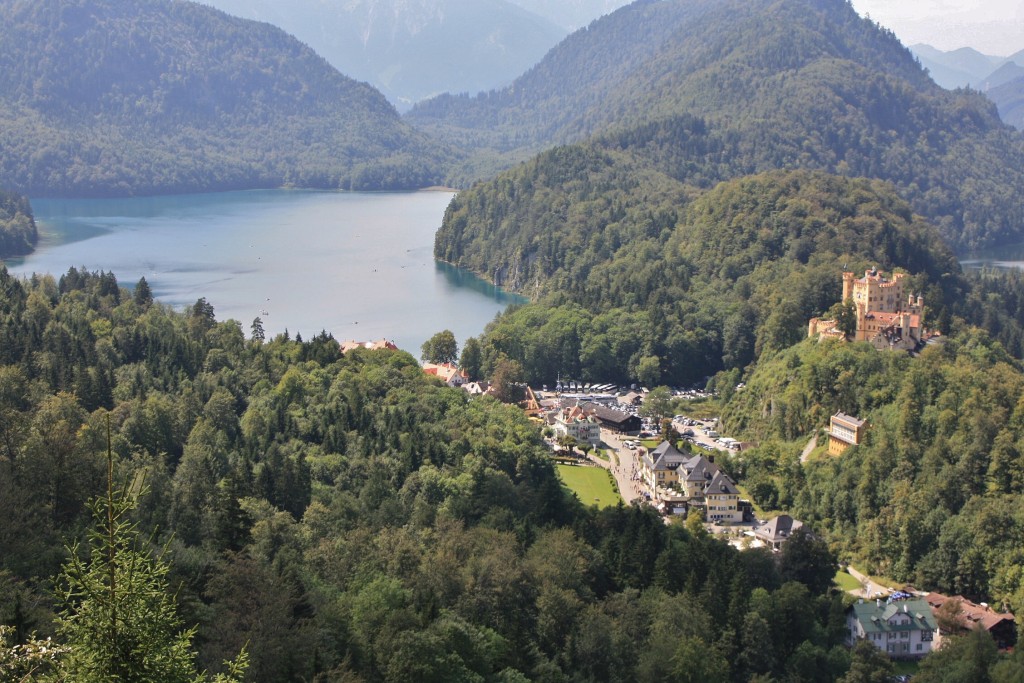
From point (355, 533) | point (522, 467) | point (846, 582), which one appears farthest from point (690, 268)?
point (355, 533)

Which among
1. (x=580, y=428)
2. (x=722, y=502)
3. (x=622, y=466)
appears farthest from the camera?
(x=580, y=428)

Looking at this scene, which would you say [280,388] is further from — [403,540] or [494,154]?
[494,154]

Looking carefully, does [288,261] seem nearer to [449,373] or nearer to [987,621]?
[449,373]

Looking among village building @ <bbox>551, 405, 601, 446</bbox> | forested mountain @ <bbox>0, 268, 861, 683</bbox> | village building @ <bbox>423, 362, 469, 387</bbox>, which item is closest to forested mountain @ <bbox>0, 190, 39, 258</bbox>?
village building @ <bbox>423, 362, 469, 387</bbox>

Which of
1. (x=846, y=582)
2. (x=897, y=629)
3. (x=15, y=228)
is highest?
(x=15, y=228)

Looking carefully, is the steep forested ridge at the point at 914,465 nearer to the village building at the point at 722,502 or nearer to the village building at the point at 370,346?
the village building at the point at 722,502

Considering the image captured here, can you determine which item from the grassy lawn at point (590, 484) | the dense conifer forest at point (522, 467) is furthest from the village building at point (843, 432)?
the grassy lawn at point (590, 484)
